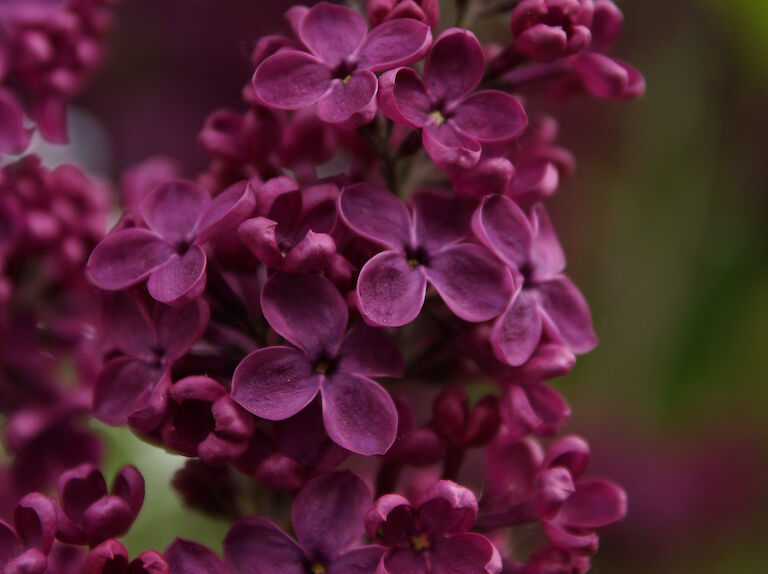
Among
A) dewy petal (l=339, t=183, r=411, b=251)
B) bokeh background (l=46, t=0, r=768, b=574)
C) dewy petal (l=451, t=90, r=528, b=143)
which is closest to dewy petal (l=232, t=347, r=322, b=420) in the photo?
dewy petal (l=339, t=183, r=411, b=251)

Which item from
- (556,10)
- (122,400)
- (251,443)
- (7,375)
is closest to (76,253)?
(7,375)

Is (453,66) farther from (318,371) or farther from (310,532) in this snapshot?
(310,532)

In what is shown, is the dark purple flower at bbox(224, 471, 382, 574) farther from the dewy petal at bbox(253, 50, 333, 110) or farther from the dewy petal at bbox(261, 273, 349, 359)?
the dewy petal at bbox(253, 50, 333, 110)

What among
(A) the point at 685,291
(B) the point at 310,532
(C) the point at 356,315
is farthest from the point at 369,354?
(A) the point at 685,291

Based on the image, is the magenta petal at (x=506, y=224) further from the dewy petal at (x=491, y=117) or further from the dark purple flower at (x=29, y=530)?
the dark purple flower at (x=29, y=530)

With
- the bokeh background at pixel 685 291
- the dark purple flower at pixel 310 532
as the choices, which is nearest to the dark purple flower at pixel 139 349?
the dark purple flower at pixel 310 532

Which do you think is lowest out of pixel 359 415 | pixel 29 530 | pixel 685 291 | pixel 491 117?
pixel 685 291
